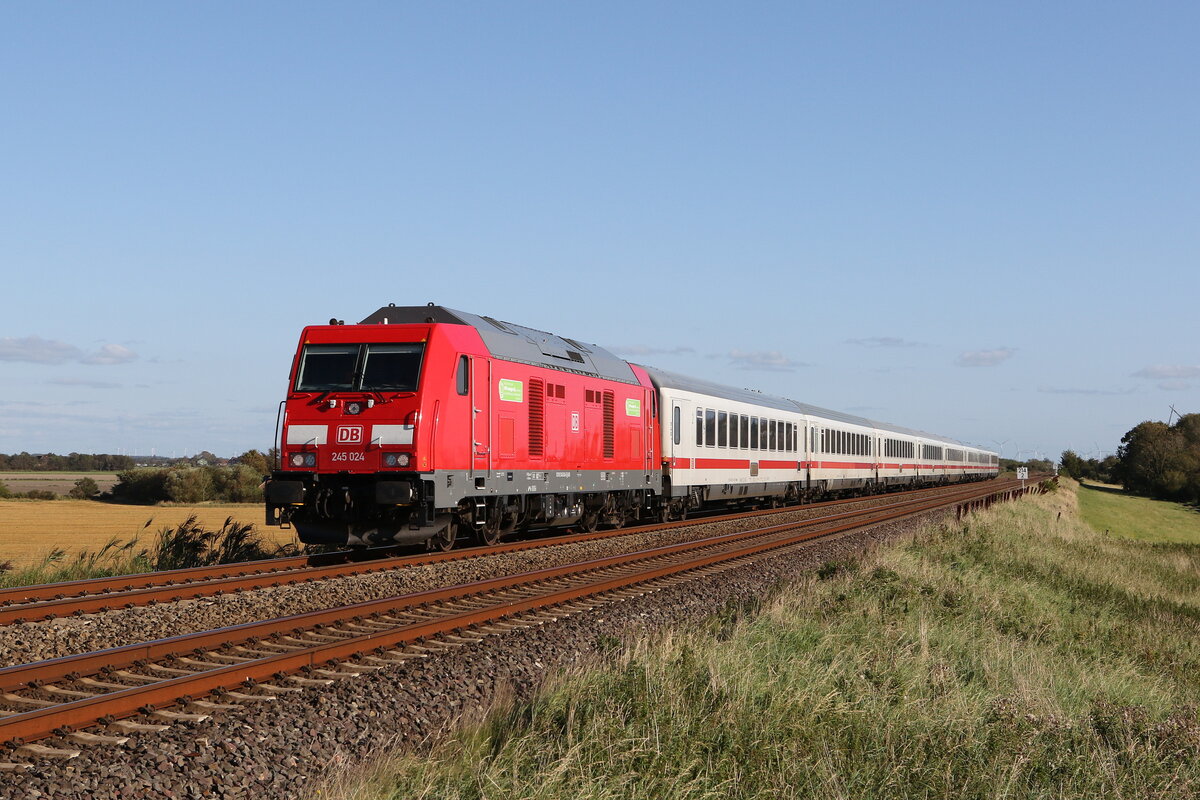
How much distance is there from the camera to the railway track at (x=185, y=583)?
10.9 m

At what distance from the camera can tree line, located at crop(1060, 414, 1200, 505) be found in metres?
115

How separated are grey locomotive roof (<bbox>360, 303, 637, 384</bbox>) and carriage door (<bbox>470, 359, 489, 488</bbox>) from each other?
561mm

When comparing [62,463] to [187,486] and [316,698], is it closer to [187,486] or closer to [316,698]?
[187,486]

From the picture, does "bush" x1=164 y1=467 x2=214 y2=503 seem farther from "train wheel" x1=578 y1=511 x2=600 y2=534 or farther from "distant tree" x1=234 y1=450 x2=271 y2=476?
"train wheel" x1=578 y1=511 x2=600 y2=534

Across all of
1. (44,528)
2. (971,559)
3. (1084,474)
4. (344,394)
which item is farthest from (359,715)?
(1084,474)

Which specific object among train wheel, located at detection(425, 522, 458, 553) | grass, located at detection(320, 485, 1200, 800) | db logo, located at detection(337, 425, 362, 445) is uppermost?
db logo, located at detection(337, 425, 362, 445)

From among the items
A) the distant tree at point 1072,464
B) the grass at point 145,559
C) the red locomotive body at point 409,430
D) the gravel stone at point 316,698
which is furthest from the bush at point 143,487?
the distant tree at point 1072,464

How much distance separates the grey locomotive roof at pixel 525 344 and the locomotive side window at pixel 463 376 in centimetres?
73

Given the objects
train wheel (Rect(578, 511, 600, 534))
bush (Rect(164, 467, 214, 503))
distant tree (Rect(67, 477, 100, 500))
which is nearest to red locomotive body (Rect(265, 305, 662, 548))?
train wheel (Rect(578, 511, 600, 534))

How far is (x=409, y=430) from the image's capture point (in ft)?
50.3

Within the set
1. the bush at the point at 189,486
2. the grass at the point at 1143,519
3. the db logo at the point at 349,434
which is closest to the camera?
the db logo at the point at 349,434

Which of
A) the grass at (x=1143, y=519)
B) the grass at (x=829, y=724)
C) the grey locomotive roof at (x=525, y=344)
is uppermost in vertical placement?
the grey locomotive roof at (x=525, y=344)

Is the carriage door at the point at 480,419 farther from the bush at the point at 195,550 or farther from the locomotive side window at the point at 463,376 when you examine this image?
the bush at the point at 195,550

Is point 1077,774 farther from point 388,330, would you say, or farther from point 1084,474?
point 1084,474
